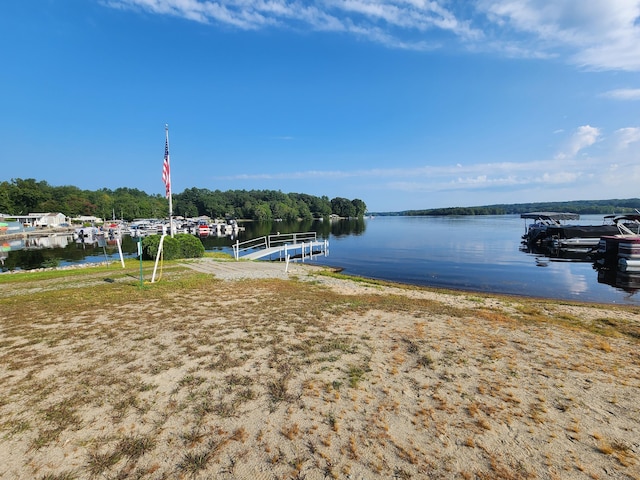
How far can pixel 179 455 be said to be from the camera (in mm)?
3193

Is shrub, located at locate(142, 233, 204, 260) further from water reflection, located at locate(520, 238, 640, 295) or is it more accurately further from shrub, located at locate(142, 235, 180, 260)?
water reflection, located at locate(520, 238, 640, 295)

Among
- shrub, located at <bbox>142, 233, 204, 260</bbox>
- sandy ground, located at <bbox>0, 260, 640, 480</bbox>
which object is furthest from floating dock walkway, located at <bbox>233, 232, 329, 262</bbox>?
sandy ground, located at <bbox>0, 260, 640, 480</bbox>

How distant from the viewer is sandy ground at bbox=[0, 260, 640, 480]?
3133 mm

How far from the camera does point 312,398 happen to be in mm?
4242

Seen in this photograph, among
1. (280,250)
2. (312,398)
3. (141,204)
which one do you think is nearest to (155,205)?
(141,204)

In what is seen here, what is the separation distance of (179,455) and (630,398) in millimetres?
5913

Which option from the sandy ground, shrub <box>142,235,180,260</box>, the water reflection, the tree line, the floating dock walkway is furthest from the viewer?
the tree line

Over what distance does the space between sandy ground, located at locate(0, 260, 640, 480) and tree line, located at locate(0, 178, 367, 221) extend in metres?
113

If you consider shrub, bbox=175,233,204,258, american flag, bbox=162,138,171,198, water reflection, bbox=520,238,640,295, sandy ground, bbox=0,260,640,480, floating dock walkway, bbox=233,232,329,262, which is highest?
american flag, bbox=162,138,171,198

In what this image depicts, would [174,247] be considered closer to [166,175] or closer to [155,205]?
[166,175]

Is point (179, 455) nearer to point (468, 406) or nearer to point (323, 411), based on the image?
point (323, 411)

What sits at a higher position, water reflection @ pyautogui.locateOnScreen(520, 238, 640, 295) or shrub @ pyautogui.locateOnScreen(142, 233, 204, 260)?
shrub @ pyautogui.locateOnScreen(142, 233, 204, 260)

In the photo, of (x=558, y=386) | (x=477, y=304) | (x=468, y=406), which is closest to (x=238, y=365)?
(x=468, y=406)

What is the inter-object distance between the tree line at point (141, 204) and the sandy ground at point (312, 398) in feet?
372
